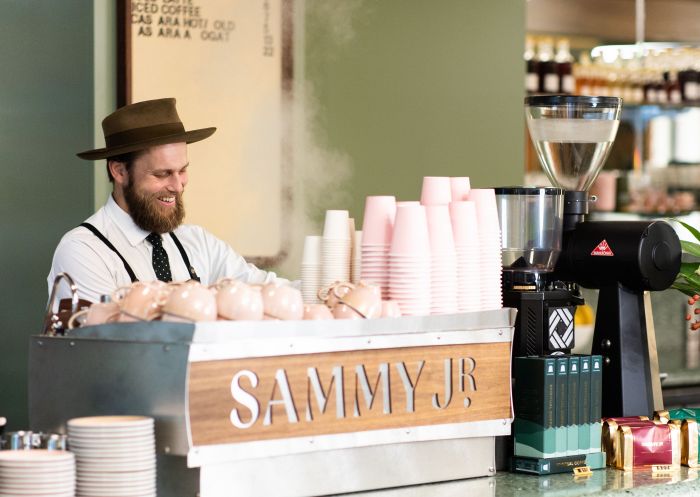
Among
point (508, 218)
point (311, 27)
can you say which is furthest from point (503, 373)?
point (311, 27)

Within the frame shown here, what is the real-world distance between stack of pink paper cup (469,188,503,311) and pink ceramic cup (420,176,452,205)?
54 mm

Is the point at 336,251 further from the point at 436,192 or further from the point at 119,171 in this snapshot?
the point at 119,171

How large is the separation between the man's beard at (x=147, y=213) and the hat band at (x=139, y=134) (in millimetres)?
132

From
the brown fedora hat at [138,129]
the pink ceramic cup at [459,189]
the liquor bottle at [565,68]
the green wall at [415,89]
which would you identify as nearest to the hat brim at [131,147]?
the brown fedora hat at [138,129]

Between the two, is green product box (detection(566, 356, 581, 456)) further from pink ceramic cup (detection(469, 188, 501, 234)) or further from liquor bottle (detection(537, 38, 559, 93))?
liquor bottle (detection(537, 38, 559, 93))

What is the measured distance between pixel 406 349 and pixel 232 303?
36 centimetres

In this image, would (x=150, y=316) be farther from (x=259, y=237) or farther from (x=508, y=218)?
(x=259, y=237)

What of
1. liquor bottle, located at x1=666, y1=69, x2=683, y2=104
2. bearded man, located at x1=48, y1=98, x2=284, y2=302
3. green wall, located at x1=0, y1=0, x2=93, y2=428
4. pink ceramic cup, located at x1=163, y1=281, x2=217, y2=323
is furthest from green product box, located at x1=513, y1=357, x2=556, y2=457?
liquor bottle, located at x1=666, y1=69, x2=683, y2=104

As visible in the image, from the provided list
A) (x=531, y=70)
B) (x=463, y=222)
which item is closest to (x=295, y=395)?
(x=463, y=222)

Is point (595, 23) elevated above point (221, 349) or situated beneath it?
elevated above

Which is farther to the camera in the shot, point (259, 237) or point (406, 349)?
point (259, 237)

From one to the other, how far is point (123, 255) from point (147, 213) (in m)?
0.14

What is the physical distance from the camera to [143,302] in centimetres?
188

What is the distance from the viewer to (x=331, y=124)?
13.5 feet
